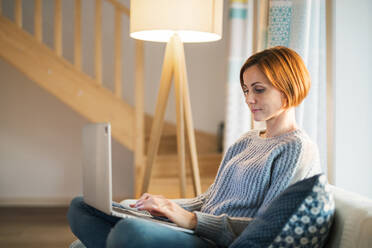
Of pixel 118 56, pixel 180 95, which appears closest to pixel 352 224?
pixel 180 95

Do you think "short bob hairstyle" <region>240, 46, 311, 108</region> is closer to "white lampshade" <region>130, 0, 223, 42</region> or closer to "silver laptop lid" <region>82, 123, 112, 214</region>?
"silver laptop lid" <region>82, 123, 112, 214</region>

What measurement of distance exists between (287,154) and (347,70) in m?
0.59

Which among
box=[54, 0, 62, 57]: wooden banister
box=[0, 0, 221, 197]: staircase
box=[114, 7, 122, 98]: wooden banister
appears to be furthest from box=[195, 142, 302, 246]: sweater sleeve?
box=[54, 0, 62, 57]: wooden banister

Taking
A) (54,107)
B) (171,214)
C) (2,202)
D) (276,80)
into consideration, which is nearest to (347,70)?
(276,80)

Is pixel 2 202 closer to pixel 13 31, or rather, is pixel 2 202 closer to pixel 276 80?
pixel 13 31

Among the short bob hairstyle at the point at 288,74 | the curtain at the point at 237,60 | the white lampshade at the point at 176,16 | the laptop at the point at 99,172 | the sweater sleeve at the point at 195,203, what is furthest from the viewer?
the curtain at the point at 237,60

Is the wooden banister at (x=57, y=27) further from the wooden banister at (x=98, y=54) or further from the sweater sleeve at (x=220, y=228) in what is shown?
the sweater sleeve at (x=220, y=228)

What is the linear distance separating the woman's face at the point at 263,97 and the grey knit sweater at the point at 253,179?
9 centimetres

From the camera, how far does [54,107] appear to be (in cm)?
447

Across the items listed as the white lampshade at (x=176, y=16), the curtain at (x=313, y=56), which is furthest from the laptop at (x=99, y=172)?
the white lampshade at (x=176, y=16)

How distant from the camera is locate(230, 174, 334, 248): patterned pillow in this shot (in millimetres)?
1228

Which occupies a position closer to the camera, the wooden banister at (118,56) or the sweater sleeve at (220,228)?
the sweater sleeve at (220,228)

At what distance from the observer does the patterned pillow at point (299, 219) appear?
1.23 metres

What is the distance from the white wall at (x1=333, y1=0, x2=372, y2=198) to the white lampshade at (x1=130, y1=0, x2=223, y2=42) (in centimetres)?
76
